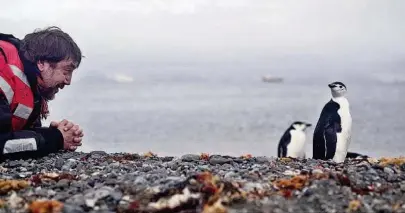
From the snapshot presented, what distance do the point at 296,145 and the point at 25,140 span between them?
5.96 meters

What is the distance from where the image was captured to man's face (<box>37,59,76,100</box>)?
5191 mm

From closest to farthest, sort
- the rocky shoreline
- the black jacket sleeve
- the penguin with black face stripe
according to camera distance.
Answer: the rocky shoreline
the black jacket sleeve
the penguin with black face stripe

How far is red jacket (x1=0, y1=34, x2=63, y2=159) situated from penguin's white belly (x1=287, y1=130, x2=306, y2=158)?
558cm

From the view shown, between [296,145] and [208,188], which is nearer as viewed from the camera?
[208,188]

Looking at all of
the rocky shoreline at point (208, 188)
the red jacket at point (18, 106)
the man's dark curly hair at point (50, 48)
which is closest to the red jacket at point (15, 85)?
the red jacket at point (18, 106)

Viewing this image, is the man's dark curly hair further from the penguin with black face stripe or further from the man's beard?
the penguin with black face stripe

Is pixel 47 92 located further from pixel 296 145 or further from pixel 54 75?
pixel 296 145

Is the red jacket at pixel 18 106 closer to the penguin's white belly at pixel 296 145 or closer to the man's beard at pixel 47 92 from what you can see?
the man's beard at pixel 47 92

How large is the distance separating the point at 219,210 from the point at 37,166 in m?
2.00

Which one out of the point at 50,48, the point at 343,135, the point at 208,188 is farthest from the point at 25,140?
the point at 343,135

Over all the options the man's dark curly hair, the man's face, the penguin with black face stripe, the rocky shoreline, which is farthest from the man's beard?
the penguin with black face stripe

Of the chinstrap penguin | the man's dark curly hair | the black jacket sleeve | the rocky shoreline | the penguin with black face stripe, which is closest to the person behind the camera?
the rocky shoreline

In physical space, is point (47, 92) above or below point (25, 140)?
above

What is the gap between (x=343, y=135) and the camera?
688cm
